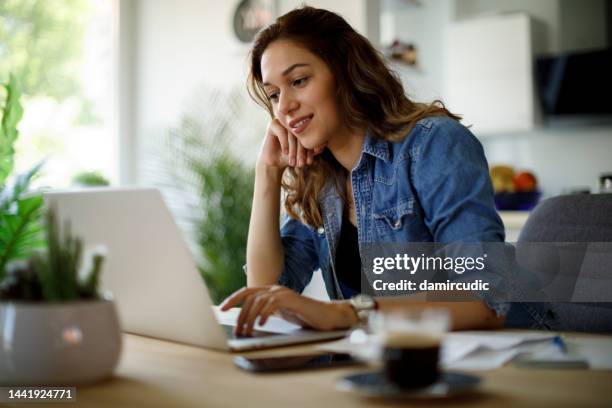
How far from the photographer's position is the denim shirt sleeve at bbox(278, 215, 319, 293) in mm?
1890

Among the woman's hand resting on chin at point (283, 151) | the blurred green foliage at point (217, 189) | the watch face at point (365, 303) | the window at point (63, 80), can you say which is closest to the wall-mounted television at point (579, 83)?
the blurred green foliage at point (217, 189)

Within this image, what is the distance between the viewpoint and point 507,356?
95cm

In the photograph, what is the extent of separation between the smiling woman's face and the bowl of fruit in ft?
8.28

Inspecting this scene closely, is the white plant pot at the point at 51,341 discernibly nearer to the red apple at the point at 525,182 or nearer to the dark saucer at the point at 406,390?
the dark saucer at the point at 406,390

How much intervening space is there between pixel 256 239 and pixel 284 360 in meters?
0.86

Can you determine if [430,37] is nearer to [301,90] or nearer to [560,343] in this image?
[301,90]

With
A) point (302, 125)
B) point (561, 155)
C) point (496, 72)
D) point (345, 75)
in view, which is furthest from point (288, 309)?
point (561, 155)

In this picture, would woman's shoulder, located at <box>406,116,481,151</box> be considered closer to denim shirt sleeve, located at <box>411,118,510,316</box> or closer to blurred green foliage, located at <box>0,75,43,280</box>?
denim shirt sleeve, located at <box>411,118,510,316</box>

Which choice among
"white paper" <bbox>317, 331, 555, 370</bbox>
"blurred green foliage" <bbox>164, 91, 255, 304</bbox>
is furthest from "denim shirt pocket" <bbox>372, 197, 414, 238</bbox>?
"blurred green foliage" <bbox>164, 91, 255, 304</bbox>

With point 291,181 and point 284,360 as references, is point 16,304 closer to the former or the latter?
point 284,360

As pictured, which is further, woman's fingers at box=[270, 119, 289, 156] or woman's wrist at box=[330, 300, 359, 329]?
woman's fingers at box=[270, 119, 289, 156]

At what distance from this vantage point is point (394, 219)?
5.38 feet

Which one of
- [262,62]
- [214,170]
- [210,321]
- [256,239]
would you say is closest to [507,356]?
[210,321]

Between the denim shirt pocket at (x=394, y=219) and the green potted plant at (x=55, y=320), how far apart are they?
2.82 ft
